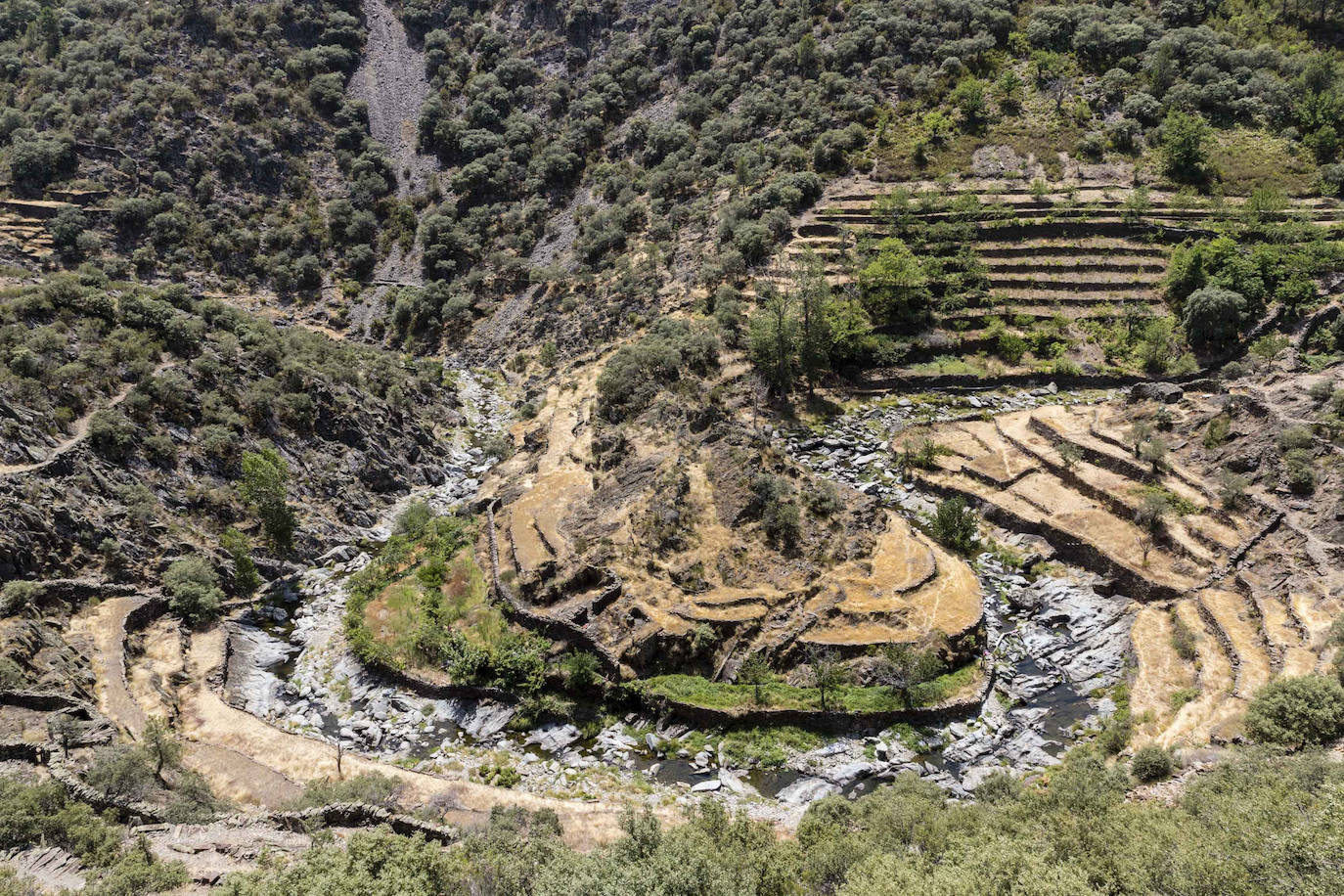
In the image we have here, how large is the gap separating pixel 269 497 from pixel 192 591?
244 inches

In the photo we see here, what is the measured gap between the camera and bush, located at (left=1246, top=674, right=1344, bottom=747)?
23094 mm

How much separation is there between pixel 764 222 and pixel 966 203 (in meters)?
18.9

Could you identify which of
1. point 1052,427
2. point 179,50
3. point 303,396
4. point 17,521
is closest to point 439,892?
point 17,521

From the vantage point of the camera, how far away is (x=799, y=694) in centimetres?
3028

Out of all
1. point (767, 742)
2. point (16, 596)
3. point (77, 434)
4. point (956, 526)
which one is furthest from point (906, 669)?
point (77, 434)

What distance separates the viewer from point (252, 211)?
289 ft

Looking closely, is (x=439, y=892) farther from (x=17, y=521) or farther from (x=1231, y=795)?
(x=17, y=521)

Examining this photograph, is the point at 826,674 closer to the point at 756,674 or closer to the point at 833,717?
the point at 833,717

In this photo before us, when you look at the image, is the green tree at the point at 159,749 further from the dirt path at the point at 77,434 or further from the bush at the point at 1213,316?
the bush at the point at 1213,316

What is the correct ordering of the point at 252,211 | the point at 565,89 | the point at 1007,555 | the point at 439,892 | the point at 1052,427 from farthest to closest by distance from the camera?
the point at 565,89
the point at 252,211
the point at 1052,427
the point at 1007,555
the point at 439,892

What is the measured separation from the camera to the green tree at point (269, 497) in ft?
132

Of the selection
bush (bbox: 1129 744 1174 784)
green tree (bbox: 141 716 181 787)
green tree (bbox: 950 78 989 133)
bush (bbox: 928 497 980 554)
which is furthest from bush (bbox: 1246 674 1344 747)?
green tree (bbox: 950 78 989 133)

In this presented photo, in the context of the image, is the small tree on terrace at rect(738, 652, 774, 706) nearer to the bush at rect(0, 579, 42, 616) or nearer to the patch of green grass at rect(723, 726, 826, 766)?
the patch of green grass at rect(723, 726, 826, 766)

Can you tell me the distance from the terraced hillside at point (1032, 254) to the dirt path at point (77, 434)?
50.0 meters
